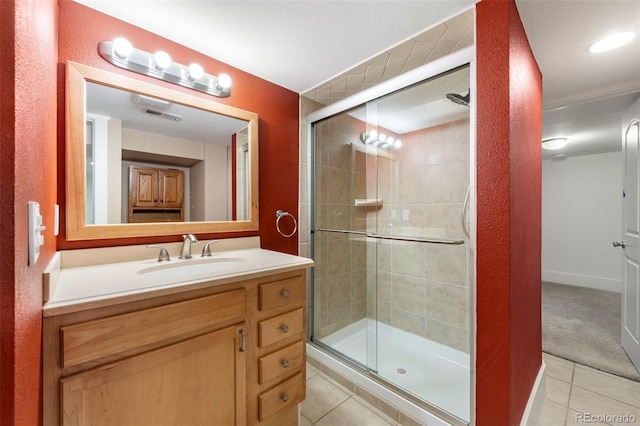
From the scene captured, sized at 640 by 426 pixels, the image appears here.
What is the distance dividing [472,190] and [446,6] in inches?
35.5

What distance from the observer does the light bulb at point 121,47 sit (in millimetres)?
1303

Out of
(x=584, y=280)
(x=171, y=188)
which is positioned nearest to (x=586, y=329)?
(x=584, y=280)

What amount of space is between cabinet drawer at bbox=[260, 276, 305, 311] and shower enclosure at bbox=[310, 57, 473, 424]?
87 centimetres

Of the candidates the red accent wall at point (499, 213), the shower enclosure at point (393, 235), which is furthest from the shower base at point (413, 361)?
the red accent wall at point (499, 213)

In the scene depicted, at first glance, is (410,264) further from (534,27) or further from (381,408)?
(534,27)

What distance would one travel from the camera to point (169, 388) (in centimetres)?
100

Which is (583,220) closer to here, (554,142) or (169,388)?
(554,142)

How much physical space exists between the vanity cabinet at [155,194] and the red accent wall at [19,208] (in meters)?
0.70

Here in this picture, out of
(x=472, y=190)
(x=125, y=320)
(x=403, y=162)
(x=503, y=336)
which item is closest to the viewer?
(x=125, y=320)

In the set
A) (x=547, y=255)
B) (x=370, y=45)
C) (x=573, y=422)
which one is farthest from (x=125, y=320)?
(x=547, y=255)

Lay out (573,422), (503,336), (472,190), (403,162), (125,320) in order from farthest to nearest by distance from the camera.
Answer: (403,162) → (573,422) → (472,190) → (503,336) → (125,320)

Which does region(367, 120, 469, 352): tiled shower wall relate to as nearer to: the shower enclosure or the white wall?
the shower enclosure

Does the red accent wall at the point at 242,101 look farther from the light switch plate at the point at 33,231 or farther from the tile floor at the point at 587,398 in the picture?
the tile floor at the point at 587,398

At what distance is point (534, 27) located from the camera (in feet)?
4.55
